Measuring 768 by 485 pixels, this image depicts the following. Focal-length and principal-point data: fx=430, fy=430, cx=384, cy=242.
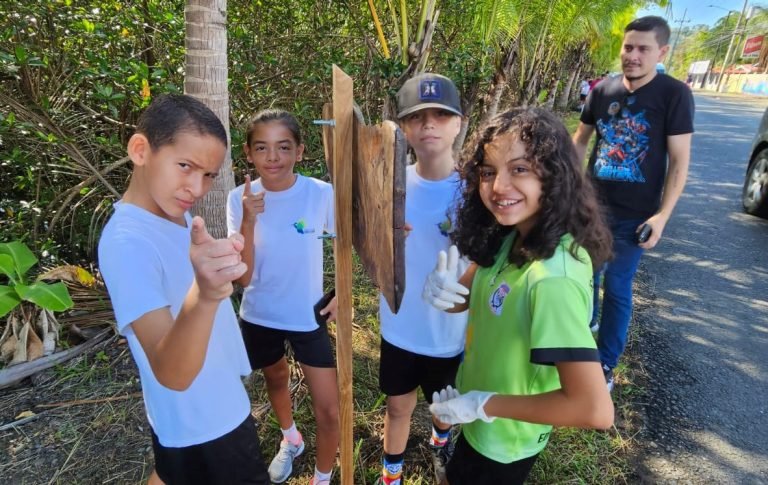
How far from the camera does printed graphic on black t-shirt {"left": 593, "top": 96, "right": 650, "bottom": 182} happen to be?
2564mm

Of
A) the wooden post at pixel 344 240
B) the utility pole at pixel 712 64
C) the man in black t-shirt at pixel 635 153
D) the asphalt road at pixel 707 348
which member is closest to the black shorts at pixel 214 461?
the wooden post at pixel 344 240

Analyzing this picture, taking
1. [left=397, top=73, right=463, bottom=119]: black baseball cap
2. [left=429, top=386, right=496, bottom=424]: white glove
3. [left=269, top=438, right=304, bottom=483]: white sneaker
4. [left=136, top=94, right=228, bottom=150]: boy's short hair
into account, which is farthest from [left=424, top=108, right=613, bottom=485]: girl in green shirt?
[left=269, top=438, right=304, bottom=483]: white sneaker

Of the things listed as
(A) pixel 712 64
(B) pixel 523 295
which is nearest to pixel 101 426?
(B) pixel 523 295

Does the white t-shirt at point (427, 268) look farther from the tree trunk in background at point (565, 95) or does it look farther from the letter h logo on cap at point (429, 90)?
the tree trunk in background at point (565, 95)

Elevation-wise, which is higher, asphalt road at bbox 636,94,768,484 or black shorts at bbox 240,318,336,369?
black shorts at bbox 240,318,336,369

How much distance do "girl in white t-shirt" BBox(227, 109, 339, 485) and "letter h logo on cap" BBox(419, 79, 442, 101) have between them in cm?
61

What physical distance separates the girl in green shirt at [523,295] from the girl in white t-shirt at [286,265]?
741 millimetres

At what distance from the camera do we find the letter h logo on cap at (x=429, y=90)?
6.07ft

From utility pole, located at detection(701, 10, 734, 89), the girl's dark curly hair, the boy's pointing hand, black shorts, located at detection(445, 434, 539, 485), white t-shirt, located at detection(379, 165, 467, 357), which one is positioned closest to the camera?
the boy's pointing hand

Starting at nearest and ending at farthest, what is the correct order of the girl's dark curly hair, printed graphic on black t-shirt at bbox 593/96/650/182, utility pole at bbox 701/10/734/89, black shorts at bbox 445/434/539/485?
the girl's dark curly hair, black shorts at bbox 445/434/539/485, printed graphic on black t-shirt at bbox 593/96/650/182, utility pole at bbox 701/10/734/89

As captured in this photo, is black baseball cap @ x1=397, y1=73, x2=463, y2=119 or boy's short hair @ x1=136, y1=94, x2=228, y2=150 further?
black baseball cap @ x1=397, y1=73, x2=463, y2=119

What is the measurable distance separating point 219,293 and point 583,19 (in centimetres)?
1035

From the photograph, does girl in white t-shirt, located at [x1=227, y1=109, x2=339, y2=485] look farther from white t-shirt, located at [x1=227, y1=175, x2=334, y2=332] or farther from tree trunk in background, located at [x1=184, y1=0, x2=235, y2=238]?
tree trunk in background, located at [x1=184, y1=0, x2=235, y2=238]

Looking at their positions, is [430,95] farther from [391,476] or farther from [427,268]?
[391,476]
